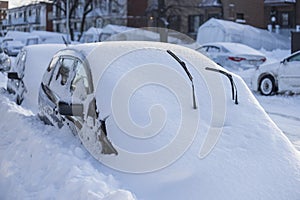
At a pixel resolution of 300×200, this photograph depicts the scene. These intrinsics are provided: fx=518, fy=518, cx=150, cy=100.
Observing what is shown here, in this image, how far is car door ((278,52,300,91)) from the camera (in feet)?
43.7

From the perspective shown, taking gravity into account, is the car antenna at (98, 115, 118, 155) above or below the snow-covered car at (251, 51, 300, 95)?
below

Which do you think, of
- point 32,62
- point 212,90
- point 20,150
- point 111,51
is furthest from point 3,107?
point 212,90

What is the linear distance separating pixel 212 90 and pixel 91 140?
1.25 m

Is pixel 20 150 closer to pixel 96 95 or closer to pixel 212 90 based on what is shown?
pixel 96 95

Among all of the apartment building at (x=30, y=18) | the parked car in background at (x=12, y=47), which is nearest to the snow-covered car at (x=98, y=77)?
the parked car in background at (x=12, y=47)

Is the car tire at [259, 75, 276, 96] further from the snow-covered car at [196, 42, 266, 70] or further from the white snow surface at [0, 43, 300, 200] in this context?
the white snow surface at [0, 43, 300, 200]

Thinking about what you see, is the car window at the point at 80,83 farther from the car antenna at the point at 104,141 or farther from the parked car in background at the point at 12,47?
the parked car in background at the point at 12,47

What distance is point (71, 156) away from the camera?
4.94 meters

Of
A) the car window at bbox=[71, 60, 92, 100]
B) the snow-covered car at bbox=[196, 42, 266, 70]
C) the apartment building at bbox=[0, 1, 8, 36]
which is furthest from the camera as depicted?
the apartment building at bbox=[0, 1, 8, 36]

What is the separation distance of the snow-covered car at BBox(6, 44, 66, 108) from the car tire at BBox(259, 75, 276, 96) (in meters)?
6.10

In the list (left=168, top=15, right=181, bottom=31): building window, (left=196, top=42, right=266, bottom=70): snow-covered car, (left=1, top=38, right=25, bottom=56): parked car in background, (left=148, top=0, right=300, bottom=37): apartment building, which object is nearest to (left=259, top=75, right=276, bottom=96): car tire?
(left=196, top=42, right=266, bottom=70): snow-covered car

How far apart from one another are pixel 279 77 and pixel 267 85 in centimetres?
50

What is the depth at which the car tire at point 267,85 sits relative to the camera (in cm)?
1403

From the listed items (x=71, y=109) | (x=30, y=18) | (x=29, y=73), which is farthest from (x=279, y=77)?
(x=30, y=18)
